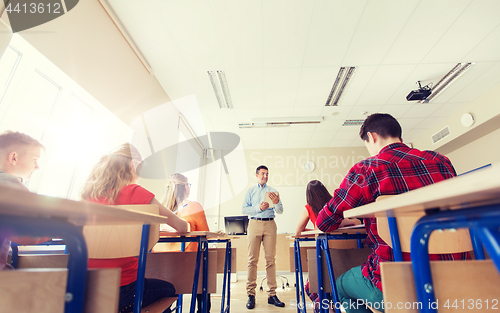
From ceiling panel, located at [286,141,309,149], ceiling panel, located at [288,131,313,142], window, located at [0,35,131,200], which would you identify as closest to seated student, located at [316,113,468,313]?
window, located at [0,35,131,200]

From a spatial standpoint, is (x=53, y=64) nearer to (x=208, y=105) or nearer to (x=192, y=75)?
(x=192, y=75)

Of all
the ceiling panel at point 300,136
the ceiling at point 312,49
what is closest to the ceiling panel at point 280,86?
the ceiling at point 312,49

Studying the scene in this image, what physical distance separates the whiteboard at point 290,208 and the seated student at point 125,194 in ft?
16.5

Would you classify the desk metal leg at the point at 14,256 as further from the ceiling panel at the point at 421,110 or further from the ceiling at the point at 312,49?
the ceiling panel at the point at 421,110

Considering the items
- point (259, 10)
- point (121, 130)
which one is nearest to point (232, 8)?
point (259, 10)

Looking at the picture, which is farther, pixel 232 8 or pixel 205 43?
pixel 205 43

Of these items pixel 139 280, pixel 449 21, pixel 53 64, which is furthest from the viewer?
pixel 449 21

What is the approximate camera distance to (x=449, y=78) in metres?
3.79

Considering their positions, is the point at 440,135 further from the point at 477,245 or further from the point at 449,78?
the point at 477,245

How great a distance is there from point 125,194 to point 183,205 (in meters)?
1.01

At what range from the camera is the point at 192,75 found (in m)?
3.63

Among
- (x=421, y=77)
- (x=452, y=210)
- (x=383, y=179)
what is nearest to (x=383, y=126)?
(x=383, y=179)

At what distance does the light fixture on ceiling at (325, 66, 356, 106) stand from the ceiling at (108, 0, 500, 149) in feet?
0.27

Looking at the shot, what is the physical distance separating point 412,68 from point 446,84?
0.88 metres
